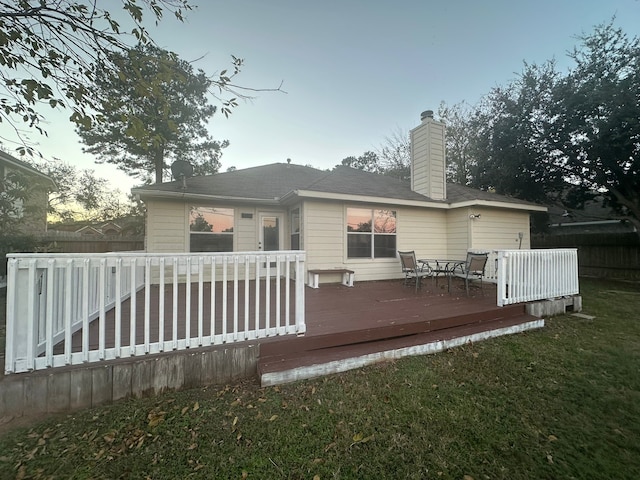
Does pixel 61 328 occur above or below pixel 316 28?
below

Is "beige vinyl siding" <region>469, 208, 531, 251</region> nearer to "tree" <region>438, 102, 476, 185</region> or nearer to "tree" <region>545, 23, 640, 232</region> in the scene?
"tree" <region>545, 23, 640, 232</region>

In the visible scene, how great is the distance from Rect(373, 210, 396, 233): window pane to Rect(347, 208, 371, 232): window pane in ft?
0.84

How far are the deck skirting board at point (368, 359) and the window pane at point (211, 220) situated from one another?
5576mm

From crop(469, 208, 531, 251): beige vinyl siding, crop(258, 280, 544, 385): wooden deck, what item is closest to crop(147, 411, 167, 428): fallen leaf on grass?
crop(258, 280, 544, 385): wooden deck

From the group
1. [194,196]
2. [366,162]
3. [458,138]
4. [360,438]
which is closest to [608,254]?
[458,138]

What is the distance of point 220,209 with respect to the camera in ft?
24.3

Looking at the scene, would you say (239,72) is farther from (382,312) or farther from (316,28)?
(316,28)

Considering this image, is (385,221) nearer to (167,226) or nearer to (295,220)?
(295,220)

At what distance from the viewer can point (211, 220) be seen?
734 cm

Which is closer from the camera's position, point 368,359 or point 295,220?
point 368,359

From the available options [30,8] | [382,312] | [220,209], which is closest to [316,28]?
[220,209]

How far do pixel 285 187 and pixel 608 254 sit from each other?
1322cm

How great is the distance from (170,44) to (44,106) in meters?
1.89

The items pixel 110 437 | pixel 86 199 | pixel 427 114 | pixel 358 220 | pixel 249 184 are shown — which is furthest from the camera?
pixel 86 199
